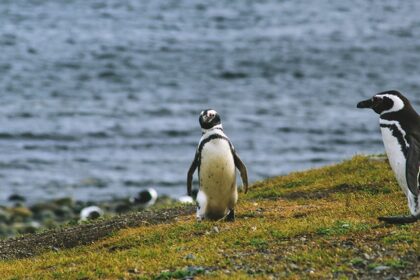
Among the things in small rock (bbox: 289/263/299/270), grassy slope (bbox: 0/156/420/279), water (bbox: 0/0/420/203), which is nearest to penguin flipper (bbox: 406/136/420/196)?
grassy slope (bbox: 0/156/420/279)

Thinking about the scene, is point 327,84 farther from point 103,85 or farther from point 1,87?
point 1,87

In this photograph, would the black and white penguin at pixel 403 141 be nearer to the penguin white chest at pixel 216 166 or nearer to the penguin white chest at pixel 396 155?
the penguin white chest at pixel 396 155

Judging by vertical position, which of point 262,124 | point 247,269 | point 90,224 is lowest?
point 262,124

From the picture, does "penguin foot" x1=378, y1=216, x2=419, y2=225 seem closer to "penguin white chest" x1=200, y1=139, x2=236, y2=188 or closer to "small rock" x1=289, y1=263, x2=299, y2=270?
"small rock" x1=289, y1=263, x2=299, y2=270

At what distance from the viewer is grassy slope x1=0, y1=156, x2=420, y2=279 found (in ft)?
44.2

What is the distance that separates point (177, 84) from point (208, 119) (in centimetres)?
4123

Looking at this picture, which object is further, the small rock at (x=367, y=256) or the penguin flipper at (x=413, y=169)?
the penguin flipper at (x=413, y=169)

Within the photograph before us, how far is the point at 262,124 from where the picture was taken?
47188mm

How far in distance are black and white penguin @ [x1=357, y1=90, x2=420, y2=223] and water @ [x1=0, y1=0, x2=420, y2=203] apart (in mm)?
21710

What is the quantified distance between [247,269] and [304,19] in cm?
7689

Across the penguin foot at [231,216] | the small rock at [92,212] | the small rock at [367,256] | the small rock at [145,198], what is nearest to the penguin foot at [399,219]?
the small rock at [367,256]

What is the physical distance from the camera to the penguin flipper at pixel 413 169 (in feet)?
48.1

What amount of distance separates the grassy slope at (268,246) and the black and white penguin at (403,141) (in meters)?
0.45

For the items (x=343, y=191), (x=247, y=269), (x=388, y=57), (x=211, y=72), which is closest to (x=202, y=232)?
(x=247, y=269)
